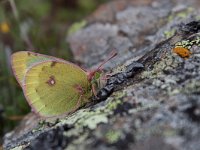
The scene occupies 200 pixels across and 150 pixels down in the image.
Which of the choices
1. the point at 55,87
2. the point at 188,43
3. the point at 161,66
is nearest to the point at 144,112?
the point at 161,66

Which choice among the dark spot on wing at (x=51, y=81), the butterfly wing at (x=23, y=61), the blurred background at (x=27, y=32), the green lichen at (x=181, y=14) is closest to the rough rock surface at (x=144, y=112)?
the dark spot on wing at (x=51, y=81)

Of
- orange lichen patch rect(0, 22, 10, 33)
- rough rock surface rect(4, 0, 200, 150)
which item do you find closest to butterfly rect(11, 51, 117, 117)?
rough rock surface rect(4, 0, 200, 150)

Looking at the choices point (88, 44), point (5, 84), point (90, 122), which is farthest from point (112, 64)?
point (90, 122)

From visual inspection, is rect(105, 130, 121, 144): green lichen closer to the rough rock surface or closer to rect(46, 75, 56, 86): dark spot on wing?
the rough rock surface

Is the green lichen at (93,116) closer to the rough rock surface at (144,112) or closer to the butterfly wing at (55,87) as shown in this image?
the rough rock surface at (144,112)

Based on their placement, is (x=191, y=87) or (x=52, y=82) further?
(x=52, y=82)

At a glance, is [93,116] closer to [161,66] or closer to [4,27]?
[161,66]

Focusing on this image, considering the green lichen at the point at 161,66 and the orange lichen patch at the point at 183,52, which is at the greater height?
the orange lichen patch at the point at 183,52
